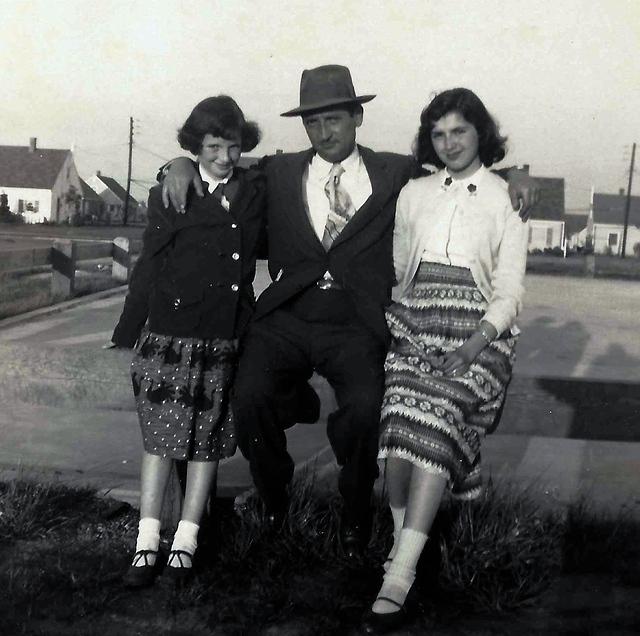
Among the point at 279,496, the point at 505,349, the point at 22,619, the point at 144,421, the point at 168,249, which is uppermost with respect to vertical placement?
the point at 168,249

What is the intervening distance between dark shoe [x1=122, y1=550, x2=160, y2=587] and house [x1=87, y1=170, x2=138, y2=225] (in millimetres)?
2440

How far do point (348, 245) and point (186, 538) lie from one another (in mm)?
982

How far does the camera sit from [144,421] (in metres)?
2.76

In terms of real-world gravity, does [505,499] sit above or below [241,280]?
below

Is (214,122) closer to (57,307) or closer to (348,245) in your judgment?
(348,245)

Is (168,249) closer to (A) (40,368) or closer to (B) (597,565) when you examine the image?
(B) (597,565)

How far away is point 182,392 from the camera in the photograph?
2723mm

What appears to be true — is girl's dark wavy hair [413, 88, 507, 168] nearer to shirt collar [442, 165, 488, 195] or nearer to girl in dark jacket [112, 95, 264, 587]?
shirt collar [442, 165, 488, 195]

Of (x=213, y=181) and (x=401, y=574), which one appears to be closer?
(x=401, y=574)

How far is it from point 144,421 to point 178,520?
362 mm

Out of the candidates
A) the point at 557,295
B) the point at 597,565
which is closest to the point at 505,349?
the point at 597,565

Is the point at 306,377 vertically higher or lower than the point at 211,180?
lower

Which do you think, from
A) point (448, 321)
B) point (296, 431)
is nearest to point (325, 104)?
point (448, 321)

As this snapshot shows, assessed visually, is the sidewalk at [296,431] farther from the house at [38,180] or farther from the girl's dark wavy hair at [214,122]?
the girl's dark wavy hair at [214,122]
